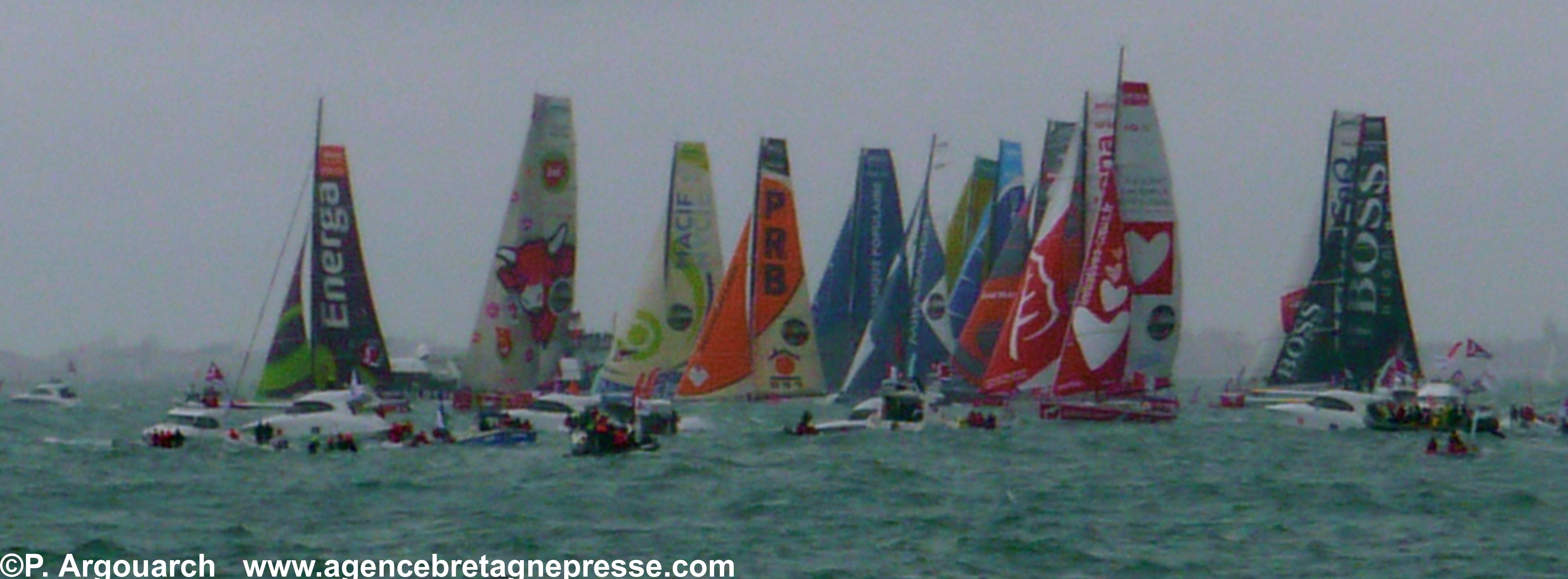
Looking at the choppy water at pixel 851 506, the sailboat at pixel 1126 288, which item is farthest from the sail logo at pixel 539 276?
the sailboat at pixel 1126 288

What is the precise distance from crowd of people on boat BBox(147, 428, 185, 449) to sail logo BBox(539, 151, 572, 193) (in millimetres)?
20174

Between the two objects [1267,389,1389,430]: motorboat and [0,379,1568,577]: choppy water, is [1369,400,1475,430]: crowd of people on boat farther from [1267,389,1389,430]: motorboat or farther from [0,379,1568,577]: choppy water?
[0,379,1568,577]: choppy water

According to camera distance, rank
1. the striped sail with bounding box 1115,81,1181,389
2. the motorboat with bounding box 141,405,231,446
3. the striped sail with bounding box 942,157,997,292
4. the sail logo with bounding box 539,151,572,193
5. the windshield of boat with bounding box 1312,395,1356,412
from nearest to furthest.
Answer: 1. the motorboat with bounding box 141,405,231,446
2. the striped sail with bounding box 1115,81,1181,389
3. the windshield of boat with bounding box 1312,395,1356,412
4. the sail logo with bounding box 539,151,572,193
5. the striped sail with bounding box 942,157,997,292

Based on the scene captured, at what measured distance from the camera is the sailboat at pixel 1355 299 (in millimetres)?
91188

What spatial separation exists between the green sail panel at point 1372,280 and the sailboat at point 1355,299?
0.02 meters

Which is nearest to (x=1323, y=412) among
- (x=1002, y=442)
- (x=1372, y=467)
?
(x=1002, y=442)

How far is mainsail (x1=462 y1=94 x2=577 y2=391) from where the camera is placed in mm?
84938

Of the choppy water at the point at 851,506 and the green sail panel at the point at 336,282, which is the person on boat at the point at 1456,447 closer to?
the choppy water at the point at 851,506

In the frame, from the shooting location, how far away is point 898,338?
94.5 m

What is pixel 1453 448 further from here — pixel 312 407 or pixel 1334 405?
pixel 312 407

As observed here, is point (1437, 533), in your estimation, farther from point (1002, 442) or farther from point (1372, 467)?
point (1002, 442)

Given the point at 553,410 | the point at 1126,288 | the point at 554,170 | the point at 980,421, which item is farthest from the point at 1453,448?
the point at 554,170

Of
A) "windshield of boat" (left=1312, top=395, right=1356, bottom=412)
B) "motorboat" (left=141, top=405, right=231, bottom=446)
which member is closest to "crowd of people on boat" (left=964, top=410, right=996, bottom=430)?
"windshield of boat" (left=1312, top=395, right=1356, bottom=412)

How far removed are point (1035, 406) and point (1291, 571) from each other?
131ft
